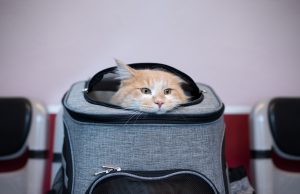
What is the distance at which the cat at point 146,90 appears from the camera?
0.72m

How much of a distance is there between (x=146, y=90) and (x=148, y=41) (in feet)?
1.20

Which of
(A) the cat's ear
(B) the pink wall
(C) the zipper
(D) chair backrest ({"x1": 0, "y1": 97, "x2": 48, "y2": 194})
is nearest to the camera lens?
(C) the zipper

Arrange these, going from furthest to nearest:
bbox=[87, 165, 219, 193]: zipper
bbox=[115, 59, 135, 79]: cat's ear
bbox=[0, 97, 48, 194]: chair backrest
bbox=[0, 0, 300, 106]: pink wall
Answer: bbox=[0, 0, 300, 106]: pink wall
bbox=[0, 97, 48, 194]: chair backrest
bbox=[115, 59, 135, 79]: cat's ear
bbox=[87, 165, 219, 193]: zipper

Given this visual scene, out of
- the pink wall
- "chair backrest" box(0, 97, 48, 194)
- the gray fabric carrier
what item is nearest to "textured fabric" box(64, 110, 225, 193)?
the gray fabric carrier

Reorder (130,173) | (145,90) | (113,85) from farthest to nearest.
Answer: (113,85) < (145,90) < (130,173)

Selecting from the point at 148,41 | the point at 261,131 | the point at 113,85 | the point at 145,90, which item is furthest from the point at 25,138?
the point at 261,131

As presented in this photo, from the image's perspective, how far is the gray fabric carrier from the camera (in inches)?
25.8

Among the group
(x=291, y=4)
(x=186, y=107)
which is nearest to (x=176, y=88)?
(x=186, y=107)

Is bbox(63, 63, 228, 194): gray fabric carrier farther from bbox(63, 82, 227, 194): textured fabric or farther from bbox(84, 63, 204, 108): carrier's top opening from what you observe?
bbox(84, 63, 204, 108): carrier's top opening

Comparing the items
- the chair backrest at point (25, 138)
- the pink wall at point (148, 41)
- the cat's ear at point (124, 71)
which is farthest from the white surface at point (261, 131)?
the chair backrest at point (25, 138)

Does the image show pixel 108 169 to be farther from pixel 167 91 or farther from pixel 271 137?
pixel 271 137

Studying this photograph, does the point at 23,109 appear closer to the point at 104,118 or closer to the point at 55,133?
the point at 55,133

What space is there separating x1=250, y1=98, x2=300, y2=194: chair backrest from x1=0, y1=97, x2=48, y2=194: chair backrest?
77cm

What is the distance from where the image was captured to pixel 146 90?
779mm
